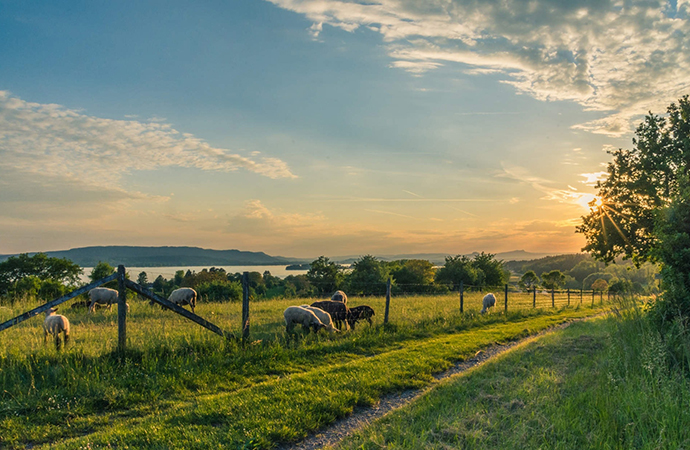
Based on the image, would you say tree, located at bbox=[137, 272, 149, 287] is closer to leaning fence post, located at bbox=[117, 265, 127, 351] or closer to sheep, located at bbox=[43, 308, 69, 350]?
sheep, located at bbox=[43, 308, 69, 350]

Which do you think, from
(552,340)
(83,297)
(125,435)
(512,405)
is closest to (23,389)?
(125,435)

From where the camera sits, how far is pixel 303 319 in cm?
1267

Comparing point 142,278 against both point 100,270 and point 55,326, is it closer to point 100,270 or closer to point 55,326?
point 100,270

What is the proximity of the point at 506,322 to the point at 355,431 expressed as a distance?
15213mm

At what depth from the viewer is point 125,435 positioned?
5277 mm

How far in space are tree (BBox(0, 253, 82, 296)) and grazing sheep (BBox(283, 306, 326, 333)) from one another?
23.1 meters

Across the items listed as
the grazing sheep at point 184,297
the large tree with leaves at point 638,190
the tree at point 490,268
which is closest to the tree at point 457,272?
the tree at point 490,268

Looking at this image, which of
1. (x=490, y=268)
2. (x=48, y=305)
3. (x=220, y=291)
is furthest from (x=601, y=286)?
(x=48, y=305)

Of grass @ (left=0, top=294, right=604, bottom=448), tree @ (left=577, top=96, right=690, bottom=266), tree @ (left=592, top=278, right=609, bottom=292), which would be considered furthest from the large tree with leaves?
tree @ (left=592, top=278, right=609, bottom=292)

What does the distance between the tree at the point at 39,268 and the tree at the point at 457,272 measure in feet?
149

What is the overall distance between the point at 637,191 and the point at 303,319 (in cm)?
2018

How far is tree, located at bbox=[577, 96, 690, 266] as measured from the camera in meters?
20.5

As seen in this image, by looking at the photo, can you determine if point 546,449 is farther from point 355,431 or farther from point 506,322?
point 506,322

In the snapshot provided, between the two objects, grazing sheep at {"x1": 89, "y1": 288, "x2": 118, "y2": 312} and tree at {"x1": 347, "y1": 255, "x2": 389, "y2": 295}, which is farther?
tree at {"x1": 347, "y1": 255, "x2": 389, "y2": 295}
